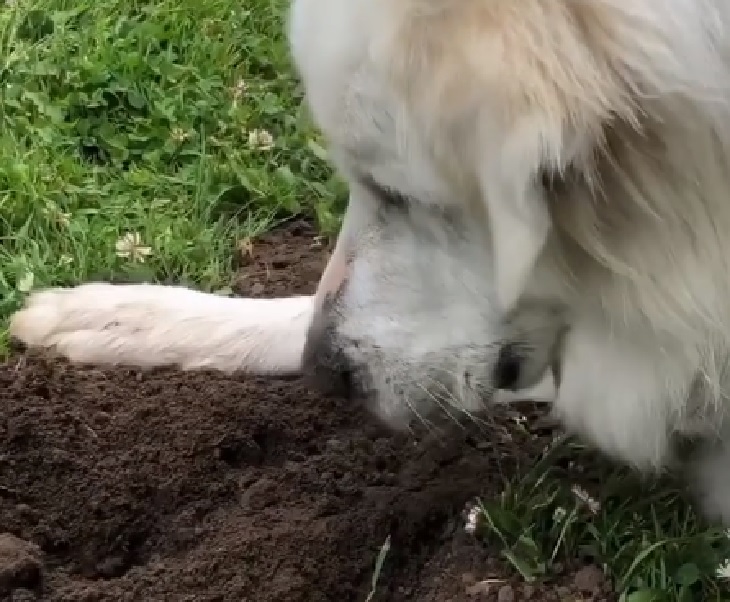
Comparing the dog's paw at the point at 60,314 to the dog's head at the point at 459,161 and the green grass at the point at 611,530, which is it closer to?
the dog's head at the point at 459,161

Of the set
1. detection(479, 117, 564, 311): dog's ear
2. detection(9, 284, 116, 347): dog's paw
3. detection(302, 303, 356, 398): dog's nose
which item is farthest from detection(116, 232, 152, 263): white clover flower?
detection(479, 117, 564, 311): dog's ear

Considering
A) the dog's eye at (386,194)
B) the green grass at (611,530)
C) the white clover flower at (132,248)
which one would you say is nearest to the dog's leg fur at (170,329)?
the white clover flower at (132,248)

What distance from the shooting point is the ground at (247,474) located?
63.1 inches

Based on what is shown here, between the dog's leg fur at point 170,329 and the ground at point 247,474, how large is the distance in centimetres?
4

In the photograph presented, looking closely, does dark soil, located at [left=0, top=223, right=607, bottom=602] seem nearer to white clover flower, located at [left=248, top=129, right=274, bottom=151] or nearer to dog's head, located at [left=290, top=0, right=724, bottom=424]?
dog's head, located at [left=290, top=0, right=724, bottom=424]

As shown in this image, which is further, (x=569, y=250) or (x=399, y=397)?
(x=399, y=397)

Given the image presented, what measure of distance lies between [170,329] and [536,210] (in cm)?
96

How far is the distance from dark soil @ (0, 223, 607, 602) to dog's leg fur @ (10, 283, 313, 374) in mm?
42

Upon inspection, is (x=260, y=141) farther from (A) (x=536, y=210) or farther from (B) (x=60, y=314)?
(A) (x=536, y=210)

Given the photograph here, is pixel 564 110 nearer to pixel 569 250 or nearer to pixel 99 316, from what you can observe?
pixel 569 250

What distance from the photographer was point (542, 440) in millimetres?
1841

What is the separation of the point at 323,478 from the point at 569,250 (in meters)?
0.63

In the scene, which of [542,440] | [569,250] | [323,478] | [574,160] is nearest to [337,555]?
[323,478]

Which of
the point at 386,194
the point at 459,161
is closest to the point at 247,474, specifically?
the point at 386,194
